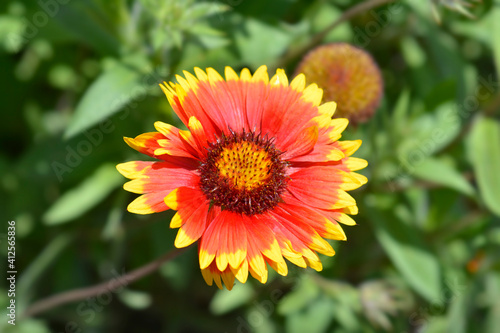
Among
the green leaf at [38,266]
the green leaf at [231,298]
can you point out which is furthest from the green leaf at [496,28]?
the green leaf at [38,266]

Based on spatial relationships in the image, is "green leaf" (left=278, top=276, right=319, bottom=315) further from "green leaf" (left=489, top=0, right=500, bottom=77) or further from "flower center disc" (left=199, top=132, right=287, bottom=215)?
"green leaf" (left=489, top=0, right=500, bottom=77)

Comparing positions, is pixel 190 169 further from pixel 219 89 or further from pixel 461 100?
pixel 461 100

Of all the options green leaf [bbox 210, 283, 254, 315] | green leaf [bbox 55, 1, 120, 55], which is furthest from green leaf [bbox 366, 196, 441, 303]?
green leaf [bbox 55, 1, 120, 55]

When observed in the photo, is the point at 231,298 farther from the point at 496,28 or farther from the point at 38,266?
the point at 496,28

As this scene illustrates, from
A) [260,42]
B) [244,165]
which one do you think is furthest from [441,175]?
[244,165]

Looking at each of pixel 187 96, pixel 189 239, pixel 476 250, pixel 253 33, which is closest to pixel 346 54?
pixel 253 33

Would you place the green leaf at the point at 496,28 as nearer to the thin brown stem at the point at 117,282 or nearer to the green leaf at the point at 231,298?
the green leaf at the point at 231,298
